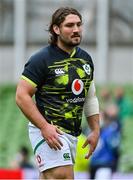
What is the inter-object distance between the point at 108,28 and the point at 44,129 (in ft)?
50.9

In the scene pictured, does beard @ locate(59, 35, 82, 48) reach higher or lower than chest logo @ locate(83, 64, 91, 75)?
higher

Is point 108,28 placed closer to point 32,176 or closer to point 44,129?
point 32,176

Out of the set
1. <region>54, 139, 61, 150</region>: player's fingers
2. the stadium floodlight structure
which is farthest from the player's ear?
the stadium floodlight structure

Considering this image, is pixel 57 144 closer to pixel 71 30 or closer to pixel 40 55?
pixel 40 55

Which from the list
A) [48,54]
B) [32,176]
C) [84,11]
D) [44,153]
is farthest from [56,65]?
[84,11]

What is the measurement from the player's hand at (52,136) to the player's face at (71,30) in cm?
68

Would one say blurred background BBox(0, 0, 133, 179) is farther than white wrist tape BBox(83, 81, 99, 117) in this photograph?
Yes

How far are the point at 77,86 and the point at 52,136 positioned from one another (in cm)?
46

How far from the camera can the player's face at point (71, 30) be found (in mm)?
7832

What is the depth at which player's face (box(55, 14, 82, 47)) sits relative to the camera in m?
7.83

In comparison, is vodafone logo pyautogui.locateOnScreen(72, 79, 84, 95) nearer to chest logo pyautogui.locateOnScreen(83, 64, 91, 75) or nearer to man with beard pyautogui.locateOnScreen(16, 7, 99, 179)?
man with beard pyautogui.locateOnScreen(16, 7, 99, 179)

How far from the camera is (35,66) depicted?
777cm

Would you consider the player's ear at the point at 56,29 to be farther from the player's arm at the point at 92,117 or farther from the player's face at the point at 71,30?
the player's arm at the point at 92,117

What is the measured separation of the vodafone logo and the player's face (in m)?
0.29
